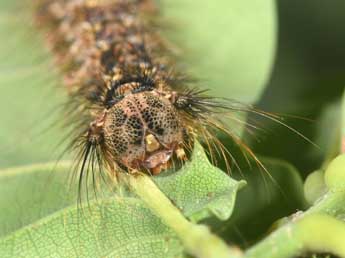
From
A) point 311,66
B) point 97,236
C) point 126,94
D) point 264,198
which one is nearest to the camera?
point 97,236

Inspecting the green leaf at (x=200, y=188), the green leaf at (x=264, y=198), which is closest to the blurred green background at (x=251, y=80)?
the green leaf at (x=264, y=198)

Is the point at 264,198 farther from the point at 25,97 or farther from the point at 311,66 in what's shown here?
the point at 311,66

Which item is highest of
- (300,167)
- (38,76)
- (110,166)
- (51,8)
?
(51,8)

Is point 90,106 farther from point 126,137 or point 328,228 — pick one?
point 328,228

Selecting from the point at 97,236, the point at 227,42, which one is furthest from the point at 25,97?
the point at 97,236

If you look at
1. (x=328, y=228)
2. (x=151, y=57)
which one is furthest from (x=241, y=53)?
(x=328, y=228)

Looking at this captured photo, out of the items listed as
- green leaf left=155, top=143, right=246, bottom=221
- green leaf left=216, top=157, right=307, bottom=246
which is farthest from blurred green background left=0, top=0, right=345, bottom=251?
green leaf left=155, top=143, right=246, bottom=221
